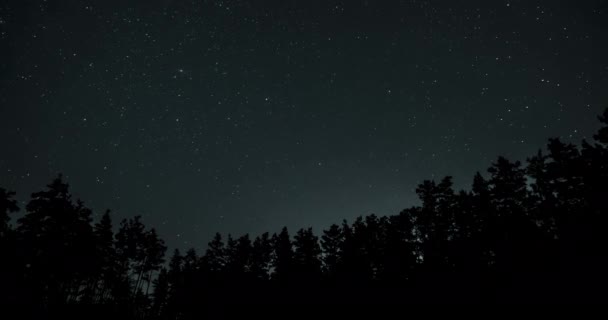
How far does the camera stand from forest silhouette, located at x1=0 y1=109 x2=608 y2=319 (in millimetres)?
22234

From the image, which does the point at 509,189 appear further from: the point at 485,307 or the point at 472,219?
the point at 485,307

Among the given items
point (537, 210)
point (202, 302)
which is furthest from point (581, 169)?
point (202, 302)

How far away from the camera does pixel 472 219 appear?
32000mm

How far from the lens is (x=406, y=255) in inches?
1282

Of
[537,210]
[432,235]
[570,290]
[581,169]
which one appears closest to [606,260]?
[570,290]

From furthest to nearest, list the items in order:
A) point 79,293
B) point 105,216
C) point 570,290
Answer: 1. point 105,216
2. point 79,293
3. point 570,290

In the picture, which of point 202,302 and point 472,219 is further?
point 202,302

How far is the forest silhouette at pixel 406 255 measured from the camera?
72.9 feet

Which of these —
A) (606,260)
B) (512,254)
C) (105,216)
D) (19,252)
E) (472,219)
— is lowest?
(606,260)

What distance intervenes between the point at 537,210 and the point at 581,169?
604 centimetres

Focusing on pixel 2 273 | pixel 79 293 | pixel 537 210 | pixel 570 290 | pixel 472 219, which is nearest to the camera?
pixel 570 290

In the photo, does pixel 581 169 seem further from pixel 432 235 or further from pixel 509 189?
pixel 432 235

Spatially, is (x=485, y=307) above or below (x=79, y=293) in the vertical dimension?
below

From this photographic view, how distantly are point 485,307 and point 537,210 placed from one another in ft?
41.7
